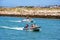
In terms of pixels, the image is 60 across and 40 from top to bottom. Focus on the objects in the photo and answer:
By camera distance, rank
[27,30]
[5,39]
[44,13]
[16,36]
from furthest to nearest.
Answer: [44,13] < [27,30] < [16,36] < [5,39]

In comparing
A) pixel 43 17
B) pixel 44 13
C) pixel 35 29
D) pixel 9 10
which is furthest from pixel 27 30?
pixel 9 10

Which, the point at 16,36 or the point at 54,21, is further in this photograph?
the point at 54,21

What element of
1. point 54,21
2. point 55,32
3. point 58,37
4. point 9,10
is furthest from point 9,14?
point 58,37

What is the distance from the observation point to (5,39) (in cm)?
4306

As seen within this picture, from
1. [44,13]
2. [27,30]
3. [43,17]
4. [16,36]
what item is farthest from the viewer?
[44,13]

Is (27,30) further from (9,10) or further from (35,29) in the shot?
(9,10)

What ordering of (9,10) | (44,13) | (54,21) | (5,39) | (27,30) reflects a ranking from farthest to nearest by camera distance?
(9,10), (44,13), (54,21), (27,30), (5,39)

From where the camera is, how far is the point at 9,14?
8262cm

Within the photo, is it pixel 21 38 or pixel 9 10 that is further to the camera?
pixel 9 10

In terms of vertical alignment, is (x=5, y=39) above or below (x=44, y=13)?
below

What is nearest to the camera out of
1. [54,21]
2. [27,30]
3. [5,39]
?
[5,39]

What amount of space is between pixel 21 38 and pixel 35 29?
4489 mm

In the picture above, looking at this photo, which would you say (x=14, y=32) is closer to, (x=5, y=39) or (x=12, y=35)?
(x=12, y=35)

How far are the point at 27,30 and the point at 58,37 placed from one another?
537 cm
